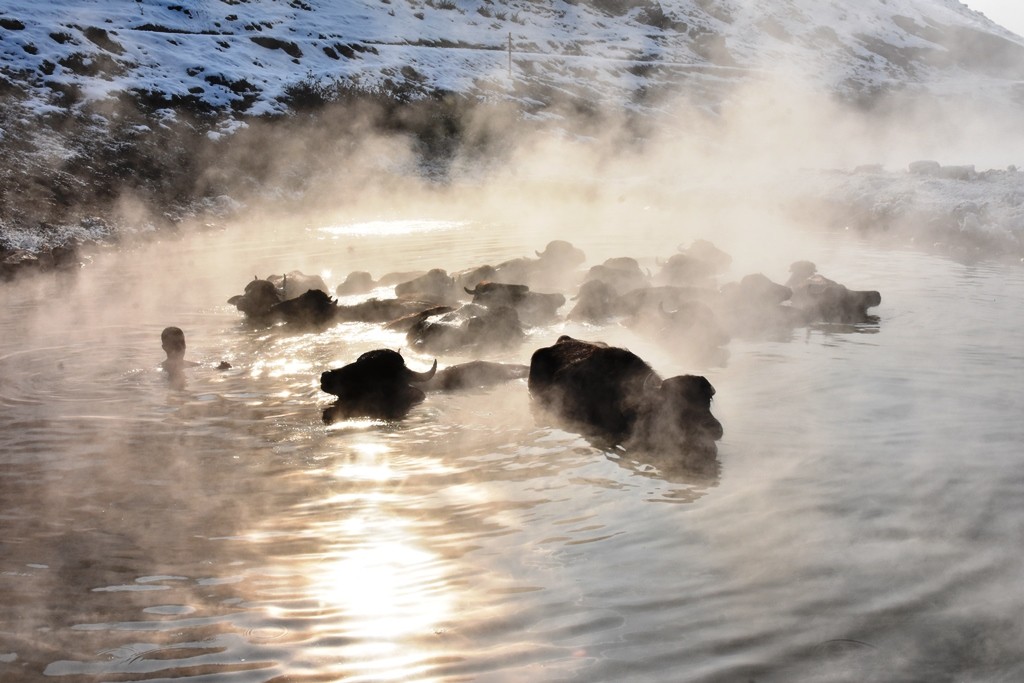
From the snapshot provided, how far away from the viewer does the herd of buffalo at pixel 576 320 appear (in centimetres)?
865

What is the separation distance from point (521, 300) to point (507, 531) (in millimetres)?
8449

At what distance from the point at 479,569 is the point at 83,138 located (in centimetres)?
3166

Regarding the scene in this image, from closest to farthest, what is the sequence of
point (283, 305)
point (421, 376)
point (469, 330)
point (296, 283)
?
point (421, 376) < point (469, 330) < point (283, 305) < point (296, 283)

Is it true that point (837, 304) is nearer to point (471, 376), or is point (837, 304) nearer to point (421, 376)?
point (471, 376)

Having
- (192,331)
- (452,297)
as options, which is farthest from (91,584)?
(452,297)

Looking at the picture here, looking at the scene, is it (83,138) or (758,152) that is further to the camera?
(758,152)

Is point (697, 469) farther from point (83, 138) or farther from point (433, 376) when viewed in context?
point (83, 138)

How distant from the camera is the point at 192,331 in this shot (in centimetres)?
1418

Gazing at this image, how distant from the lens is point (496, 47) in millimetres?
66688

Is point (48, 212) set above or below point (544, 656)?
above

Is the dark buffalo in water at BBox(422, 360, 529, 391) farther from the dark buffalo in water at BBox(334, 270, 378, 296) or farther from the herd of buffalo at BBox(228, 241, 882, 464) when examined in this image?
the dark buffalo in water at BBox(334, 270, 378, 296)

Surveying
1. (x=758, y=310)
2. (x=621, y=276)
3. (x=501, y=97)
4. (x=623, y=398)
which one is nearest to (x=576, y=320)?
(x=621, y=276)

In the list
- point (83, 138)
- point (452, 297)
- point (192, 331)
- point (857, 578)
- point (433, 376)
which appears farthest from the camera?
point (83, 138)

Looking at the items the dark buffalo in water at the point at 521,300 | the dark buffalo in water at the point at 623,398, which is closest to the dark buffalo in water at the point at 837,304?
the dark buffalo in water at the point at 521,300
